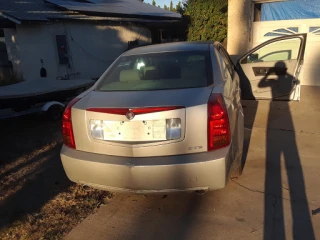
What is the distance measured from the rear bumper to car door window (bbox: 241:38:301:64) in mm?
4001

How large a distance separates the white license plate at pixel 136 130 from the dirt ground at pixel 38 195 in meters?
1.05

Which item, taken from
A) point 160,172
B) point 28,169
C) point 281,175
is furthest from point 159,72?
point 28,169

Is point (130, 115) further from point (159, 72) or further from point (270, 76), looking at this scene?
point (270, 76)

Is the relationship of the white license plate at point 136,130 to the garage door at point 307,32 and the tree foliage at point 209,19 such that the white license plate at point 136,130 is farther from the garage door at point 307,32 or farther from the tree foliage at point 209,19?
the tree foliage at point 209,19

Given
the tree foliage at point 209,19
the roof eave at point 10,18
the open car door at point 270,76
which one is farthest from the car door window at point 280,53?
the roof eave at point 10,18

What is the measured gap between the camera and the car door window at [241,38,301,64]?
614 centimetres

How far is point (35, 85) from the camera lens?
274 inches

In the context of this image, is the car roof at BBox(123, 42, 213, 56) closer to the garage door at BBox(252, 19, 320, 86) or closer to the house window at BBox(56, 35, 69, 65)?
the garage door at BBox(252, 19, 320, 86)

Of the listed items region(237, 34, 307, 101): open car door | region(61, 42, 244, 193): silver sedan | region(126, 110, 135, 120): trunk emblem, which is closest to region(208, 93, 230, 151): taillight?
region(61, 42, 244, 193): silver sedan

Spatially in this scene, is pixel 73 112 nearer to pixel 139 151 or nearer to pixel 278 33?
pixel 139 151

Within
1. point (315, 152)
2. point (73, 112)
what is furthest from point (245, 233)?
point (315, 152)

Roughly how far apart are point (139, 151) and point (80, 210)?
1.12 meters

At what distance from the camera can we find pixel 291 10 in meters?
8.74

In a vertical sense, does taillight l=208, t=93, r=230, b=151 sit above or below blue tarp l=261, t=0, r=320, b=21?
below
